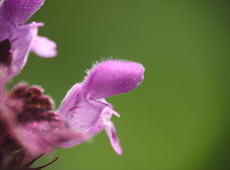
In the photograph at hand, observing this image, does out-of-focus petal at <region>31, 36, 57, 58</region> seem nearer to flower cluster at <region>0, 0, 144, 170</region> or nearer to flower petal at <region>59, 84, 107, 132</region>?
flower cluster at <region>0, 0, 144, 170</region>

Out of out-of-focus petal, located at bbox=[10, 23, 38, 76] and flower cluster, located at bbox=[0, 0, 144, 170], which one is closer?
flower cluster, located at bbox=[0, 0, 144, 170]

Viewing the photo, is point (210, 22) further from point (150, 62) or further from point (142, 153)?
point (142, 153)

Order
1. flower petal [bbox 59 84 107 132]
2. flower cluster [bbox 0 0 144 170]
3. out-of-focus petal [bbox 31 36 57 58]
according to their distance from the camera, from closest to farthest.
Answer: flower cluster [bbox 0 0 144 170] → flower petal [bbox 59 84 107 132] → out-of-focus petal [bbox 31 36 57 58]

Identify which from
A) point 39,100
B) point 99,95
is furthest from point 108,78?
point 39,100

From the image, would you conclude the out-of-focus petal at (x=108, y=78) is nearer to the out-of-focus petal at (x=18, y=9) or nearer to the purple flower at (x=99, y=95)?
the purple flower at (x=99, y=95)

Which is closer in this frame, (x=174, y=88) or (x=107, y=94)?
(x=107, y=94)

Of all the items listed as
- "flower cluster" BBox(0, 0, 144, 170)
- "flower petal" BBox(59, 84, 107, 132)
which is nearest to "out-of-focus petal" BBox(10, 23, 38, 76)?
"flower cluster" BBox(0, 0, 144, 170)

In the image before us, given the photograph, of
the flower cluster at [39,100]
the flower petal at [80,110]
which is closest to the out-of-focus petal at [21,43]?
the flower cluster at [39,100]

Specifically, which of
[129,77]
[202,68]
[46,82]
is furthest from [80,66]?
[129,77]
